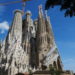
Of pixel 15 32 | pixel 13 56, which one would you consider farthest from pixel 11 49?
pixel 15 32

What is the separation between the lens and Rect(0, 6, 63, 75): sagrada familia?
5647 centimetres

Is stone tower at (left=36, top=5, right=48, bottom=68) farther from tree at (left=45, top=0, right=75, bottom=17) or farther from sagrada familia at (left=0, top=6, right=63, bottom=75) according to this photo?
tree at (left=45, top=0, right=75, bottom=17)

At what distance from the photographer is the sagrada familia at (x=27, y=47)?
56469 millimetres

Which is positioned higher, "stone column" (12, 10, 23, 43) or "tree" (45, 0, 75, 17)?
"stone column" (12, 10, 23, 43)

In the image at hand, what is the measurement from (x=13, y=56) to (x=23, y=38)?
13.6 meters

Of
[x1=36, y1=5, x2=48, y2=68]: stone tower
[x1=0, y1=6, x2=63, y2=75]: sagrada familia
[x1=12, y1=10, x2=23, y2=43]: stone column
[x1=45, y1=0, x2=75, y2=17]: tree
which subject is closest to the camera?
[x1=45, y1=0, x2=75, y2=17]: tree

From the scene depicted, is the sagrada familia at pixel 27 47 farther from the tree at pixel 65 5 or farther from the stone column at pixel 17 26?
the tree at pixel 65 5

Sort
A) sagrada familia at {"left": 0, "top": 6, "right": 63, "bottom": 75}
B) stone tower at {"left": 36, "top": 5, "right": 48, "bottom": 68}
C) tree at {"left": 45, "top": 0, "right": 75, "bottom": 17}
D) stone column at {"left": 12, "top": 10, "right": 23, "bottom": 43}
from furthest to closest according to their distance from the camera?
stone column at {"left": 12, "top": 10, "right": 23, "bottom": 43} < stone tower at {"left": 36, "top": 5, "right": 48, "bottom": 68} < sagrada familia at {"left": 0, "top": 6, "right": 63, "bottom": 75} < tree at {"left": 45, "top": 0, "right": 75, "bottom": 17}

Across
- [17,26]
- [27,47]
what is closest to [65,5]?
[27,47]

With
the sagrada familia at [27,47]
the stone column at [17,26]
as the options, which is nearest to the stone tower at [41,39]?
the sagrada familia at [27,47]

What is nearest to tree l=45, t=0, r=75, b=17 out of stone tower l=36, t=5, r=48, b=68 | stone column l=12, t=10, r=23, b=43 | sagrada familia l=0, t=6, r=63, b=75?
sagrada familia l=0, t=6, r=63, b=75

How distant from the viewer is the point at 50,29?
6844 cm

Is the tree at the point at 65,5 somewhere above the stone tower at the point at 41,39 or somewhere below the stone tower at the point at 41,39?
below

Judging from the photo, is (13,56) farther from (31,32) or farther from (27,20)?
(27,20)
